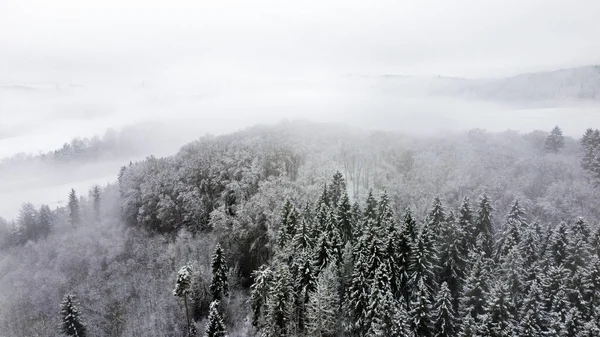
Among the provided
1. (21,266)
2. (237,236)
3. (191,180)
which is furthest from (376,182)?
Result: (21,266)

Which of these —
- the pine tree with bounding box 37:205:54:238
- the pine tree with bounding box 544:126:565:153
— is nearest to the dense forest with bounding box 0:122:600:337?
the pine tree with bounding box 37:205:54:238

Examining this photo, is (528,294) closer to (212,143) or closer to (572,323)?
(572,323)

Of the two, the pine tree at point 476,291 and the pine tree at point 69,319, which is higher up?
the pine tree at point 476,291

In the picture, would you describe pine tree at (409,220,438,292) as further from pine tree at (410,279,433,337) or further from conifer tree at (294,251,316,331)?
conifer tree at (294,251,316,331)

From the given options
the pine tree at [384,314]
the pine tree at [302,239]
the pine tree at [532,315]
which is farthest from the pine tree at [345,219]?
the pine tree at [532,315]

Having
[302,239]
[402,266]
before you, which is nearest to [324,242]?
[302,239]

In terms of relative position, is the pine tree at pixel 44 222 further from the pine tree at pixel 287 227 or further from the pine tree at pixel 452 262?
the pine tree at pixel 452 262
